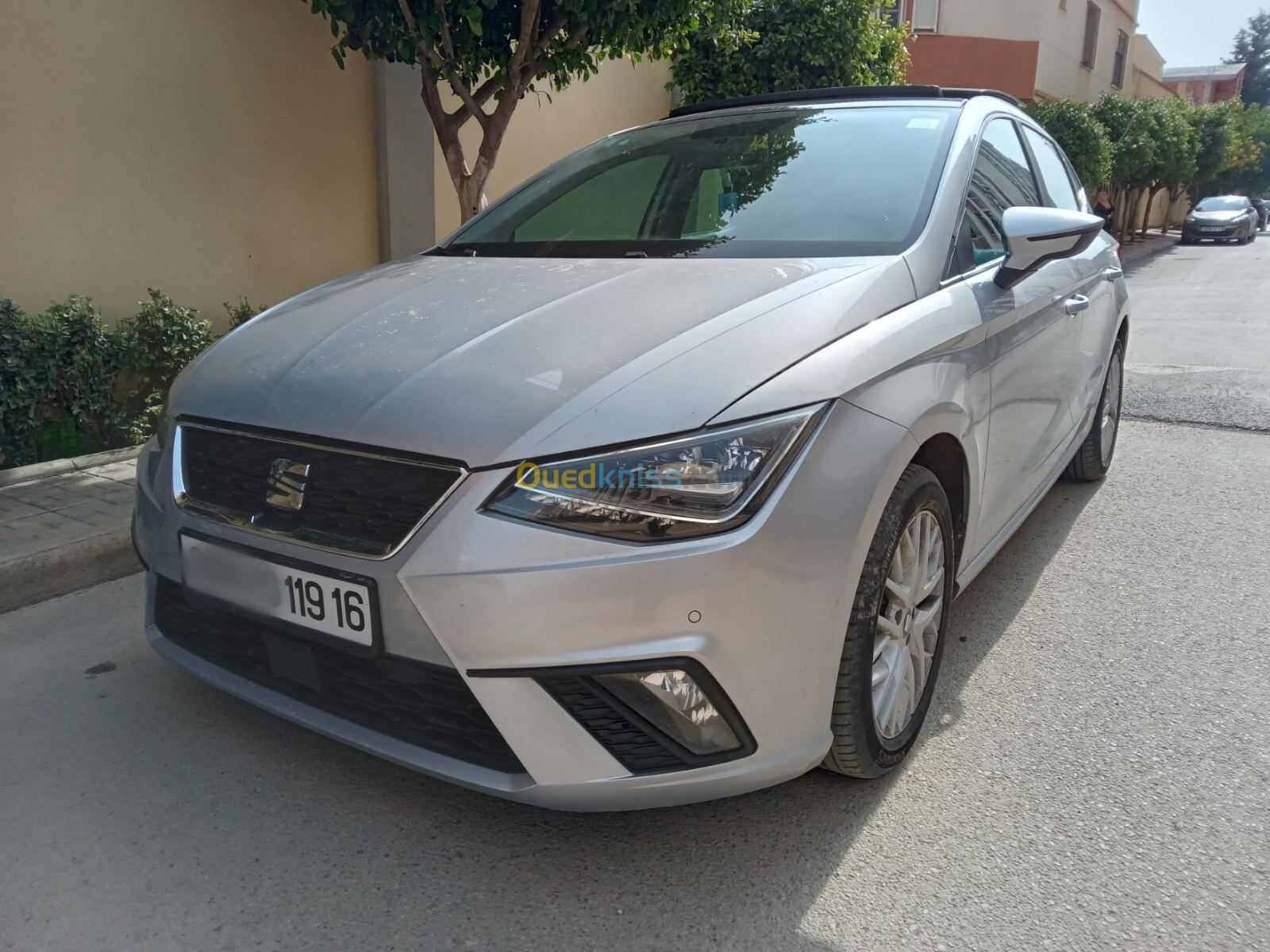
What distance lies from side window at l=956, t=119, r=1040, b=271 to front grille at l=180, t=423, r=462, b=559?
1.58 metres

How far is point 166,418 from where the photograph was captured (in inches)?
97.3

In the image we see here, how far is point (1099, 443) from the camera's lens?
476 centimetres

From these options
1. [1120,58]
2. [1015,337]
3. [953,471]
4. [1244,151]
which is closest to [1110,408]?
[1015,337]

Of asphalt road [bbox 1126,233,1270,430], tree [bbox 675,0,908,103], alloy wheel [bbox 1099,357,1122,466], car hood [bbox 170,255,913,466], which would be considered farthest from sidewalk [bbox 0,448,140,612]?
tree [bbox 675,0,908,103]

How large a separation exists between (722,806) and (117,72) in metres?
5.36

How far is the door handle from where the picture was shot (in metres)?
3.51

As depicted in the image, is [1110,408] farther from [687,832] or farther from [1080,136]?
[1080,136]

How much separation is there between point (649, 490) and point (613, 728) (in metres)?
0.45

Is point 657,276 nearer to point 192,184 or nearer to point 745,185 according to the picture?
point 745,185

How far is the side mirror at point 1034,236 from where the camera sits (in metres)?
2.69

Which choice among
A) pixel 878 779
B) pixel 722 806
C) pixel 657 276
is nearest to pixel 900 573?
pixel 878 779

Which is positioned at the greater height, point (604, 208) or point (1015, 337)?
point (604, 208)

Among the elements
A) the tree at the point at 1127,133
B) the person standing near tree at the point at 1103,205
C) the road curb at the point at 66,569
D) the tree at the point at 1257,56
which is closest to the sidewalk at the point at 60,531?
the road curb at the point at 66,569

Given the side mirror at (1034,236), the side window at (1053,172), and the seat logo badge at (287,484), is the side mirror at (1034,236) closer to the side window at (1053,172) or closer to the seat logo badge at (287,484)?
the side window at (1053,172)
